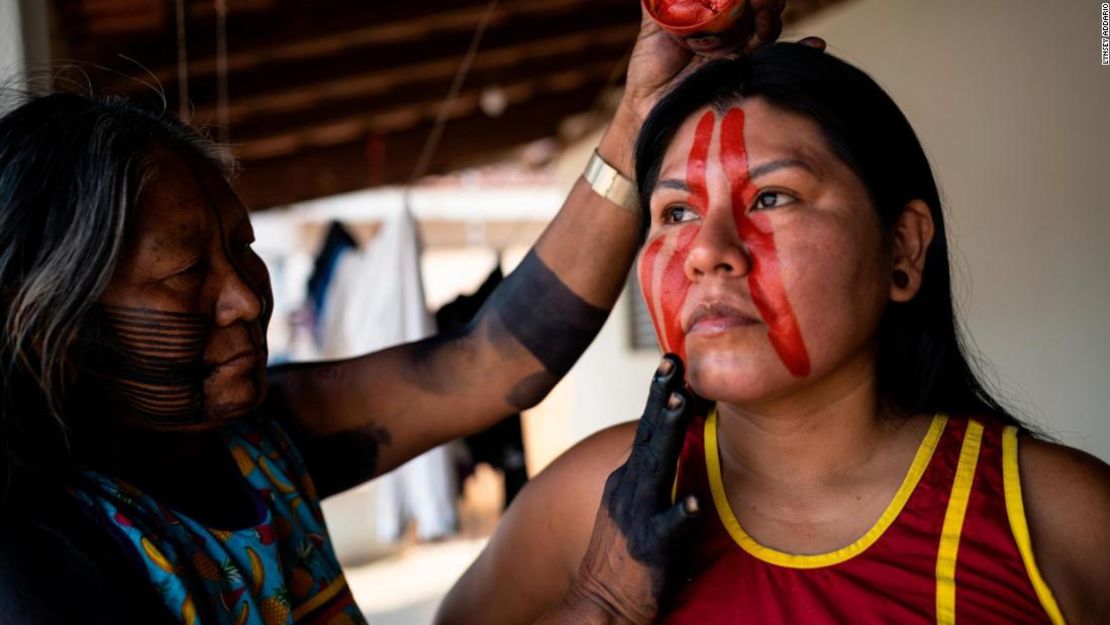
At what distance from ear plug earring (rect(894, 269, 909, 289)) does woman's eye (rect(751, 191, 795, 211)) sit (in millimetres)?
231

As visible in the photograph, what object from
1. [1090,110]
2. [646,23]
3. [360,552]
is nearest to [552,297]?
[646,23]

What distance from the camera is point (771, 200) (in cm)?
136

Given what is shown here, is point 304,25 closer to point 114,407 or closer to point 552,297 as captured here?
point 552,297

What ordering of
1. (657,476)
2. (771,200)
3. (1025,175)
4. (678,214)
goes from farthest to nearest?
(1025,175) < (678,214) < (771,200) < (657,476)

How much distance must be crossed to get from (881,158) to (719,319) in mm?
351

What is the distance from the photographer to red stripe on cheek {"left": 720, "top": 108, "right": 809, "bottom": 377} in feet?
4.26

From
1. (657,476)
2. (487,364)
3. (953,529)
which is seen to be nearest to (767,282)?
(657,476)

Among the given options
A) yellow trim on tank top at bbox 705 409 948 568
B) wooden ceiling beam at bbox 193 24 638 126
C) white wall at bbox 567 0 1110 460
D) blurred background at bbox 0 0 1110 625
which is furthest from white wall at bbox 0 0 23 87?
wooden ceiling beam at bbox 193 24 638 126

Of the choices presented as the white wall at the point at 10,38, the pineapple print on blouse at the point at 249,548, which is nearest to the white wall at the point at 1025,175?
the pineapple print on blouse at the point at 249,548

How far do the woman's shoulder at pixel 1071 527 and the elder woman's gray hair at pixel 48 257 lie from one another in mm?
1284

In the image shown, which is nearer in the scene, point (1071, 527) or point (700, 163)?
point (1071, 527)

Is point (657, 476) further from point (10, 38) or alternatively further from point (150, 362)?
point (10, 38)

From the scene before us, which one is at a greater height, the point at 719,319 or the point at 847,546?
the point at 719,319

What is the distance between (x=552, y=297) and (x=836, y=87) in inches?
27.1
